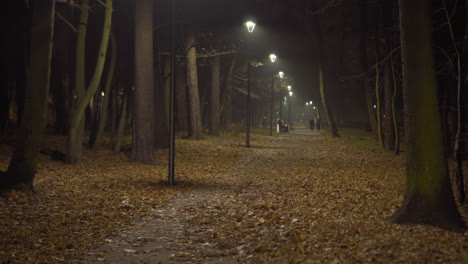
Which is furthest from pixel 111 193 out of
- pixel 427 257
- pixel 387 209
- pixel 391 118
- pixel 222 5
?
pixel 222 5

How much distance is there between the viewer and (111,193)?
1157 centimetres

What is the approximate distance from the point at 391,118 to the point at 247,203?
51.7 feet

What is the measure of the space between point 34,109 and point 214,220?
15.9ft

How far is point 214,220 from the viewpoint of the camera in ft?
29.3

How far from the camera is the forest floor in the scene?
6.40 meters

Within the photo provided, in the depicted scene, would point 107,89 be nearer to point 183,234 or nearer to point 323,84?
point 183,234

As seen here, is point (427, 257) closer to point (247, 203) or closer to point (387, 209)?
point (387, 209)

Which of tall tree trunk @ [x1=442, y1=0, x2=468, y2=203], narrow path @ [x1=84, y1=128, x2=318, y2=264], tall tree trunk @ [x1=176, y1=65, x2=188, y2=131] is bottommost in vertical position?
narrow path @ [x1=84, y1=128, x2=318, y2=264]

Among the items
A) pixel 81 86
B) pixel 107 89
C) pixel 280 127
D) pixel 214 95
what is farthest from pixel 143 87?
pixel 280 127

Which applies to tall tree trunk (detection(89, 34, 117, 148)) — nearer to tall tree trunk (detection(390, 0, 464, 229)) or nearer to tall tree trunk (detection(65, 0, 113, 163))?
tall tree trunk (detection(65, 0, 113, 163))

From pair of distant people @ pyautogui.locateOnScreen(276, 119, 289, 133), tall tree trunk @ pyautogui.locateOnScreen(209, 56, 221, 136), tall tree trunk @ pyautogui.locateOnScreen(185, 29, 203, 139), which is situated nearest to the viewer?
tall tree trunk @ pyautogui.locateOnScreen(185, 29, 203, 139)

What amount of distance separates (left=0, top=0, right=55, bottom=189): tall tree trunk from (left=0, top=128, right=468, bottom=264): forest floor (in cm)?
49

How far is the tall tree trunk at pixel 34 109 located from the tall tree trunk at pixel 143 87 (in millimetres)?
7309

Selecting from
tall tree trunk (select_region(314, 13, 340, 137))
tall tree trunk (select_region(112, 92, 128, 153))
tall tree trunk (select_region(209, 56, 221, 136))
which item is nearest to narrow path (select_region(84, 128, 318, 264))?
tall tree trunk (select_region(112, 92, 128, 153))
